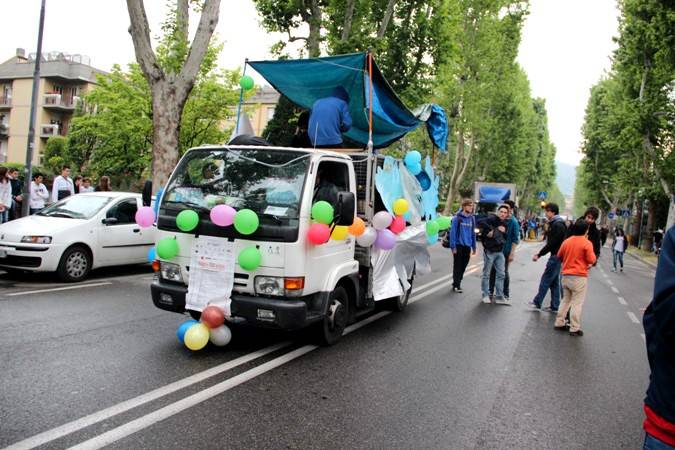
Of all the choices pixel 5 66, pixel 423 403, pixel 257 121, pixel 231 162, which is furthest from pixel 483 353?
pixel 5 66

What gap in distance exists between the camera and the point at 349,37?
57.9ft

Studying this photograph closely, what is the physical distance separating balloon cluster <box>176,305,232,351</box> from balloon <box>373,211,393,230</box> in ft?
7.58

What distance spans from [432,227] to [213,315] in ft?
14.4

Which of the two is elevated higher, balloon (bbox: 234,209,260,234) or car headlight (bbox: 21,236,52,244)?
balloon (bbox: 234,209,260,234)

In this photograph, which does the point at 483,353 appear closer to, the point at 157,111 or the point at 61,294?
the point at 61,294

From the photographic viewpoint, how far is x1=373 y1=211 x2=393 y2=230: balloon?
6.46 m

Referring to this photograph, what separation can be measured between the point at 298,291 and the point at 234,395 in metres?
1.18

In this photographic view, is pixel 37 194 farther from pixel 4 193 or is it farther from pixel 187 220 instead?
pixel 187 220

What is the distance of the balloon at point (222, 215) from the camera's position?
4812mm

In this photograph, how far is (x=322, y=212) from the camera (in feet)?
16.5

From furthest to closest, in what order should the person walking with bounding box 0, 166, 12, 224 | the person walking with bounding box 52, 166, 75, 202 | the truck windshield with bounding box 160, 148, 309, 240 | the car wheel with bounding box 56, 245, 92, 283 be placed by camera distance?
the person walking with bounding box 52, 166, 75, 202
the person walking with bounding box 0, 166, 12, 224
the car wheel with bounding box 56, 245, 92, 283
the truck windshield with bounding box 160, 148, 309, 240

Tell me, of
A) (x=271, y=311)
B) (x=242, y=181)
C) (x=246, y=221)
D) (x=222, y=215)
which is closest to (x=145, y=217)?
(x=242, y=181)

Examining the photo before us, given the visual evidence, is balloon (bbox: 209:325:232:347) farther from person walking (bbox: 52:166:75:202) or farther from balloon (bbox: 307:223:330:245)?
person walking (bbox: 52:166:75:202)

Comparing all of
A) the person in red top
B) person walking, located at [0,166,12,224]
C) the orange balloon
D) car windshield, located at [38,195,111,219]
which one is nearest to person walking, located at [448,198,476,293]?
the person in red top
